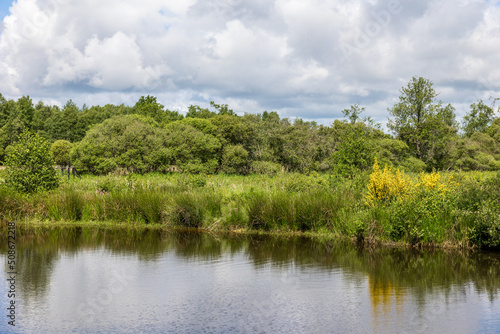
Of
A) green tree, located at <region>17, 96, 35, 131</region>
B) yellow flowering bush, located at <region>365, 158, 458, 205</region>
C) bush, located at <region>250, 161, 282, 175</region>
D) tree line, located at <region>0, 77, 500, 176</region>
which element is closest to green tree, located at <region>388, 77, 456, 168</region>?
tree line, located at <region>0, 77, 500, 176</region>

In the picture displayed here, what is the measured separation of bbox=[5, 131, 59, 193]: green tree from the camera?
1912cm

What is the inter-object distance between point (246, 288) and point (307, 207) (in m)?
6.64

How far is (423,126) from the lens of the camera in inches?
1537

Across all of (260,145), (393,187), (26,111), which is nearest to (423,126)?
(260,145)

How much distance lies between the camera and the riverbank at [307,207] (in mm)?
13922

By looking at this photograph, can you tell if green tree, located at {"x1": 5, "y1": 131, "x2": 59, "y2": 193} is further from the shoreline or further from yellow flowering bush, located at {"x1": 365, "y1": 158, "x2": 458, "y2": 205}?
yellow flowering bush, located at {"x1": 365, "y1": 158, "x2": 458, "y2": 205}

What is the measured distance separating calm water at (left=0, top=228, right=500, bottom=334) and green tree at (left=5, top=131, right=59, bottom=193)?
4.71m

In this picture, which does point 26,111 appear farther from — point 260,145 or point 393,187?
point 393,187

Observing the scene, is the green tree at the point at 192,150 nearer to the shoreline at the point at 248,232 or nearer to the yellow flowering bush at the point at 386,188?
the shoreline at the point at 248,232

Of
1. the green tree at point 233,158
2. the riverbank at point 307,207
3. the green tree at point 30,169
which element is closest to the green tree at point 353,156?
the riverbank at point 307,207

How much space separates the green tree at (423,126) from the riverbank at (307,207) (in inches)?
861

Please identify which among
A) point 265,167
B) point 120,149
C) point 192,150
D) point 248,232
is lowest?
point 248,232

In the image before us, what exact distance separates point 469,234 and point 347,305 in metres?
6.66

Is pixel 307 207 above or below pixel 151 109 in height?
below
